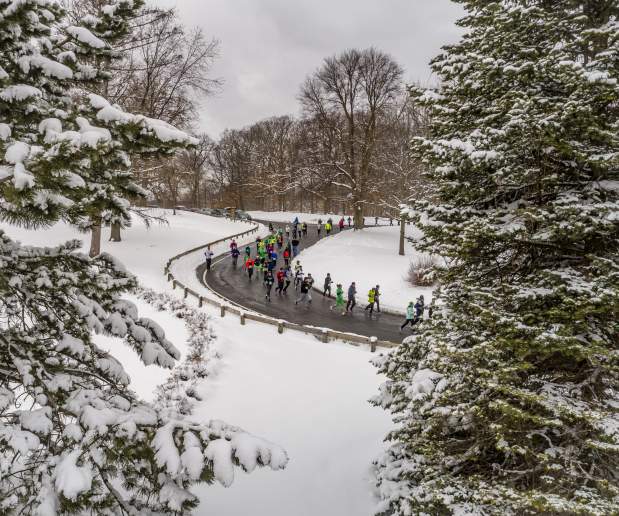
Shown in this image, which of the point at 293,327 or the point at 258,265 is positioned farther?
the point at 258,265

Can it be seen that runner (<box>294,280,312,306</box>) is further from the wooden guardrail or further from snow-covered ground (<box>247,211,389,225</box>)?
snow-covered ground (<box>247,211,389,225</box>)

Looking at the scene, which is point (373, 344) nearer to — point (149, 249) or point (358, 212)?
point (149, 249)

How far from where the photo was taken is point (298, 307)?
56.6 ft

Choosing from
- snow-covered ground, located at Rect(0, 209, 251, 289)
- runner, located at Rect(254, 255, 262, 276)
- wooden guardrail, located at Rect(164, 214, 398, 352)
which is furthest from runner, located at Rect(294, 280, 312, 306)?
snow-covered ground, located at Rect(0, 209, 251, 289)

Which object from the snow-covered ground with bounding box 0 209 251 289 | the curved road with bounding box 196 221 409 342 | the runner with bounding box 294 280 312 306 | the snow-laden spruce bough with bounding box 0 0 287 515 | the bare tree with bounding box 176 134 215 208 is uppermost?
the bare tree with bounding box 176 134 215 208

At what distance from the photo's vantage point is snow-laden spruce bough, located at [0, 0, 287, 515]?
2385 mm

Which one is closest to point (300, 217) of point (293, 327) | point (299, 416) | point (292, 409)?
point (293, 327)

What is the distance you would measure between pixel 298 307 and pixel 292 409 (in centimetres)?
847

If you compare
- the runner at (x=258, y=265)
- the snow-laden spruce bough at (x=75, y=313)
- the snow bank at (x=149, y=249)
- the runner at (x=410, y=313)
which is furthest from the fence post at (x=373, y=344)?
the runner at (x=258, y=265)

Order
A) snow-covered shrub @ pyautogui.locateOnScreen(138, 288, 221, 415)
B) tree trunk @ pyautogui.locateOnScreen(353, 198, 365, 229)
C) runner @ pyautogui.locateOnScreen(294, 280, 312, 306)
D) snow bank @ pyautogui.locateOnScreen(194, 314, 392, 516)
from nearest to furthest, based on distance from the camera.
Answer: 1. snow bank @ pyautogui.locateOnScreen(194, 314, 392, 516)
2. snow-covered shrub @ pyautogui.locateOnScreen(138, 288, 221, 415)
3. runner @ pyautogui.locateOnScreen(294, 280, 312, 306)
4. tree trunk @ pyautogui.locateOnScreen(353, 198, 365, 229)

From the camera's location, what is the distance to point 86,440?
2607 millimetres

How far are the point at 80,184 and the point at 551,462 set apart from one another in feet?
17.7

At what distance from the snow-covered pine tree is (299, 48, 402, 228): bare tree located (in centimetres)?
2316

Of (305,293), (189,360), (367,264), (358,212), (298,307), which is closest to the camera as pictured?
(189,360)
